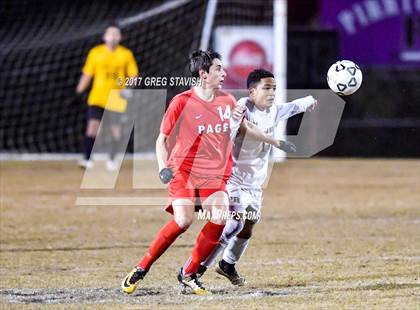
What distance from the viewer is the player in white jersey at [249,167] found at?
733cm

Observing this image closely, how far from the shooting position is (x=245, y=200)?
7367 mm

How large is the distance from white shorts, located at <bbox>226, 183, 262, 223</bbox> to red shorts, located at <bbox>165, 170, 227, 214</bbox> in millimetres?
392

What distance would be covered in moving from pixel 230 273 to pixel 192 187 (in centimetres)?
88

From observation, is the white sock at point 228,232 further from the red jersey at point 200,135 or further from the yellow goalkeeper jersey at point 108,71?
the yellow goalkeeper jersey at point 108,71

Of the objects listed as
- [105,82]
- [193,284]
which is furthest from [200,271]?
[105,82]

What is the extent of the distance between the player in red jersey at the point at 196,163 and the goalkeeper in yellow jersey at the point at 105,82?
28.8ft

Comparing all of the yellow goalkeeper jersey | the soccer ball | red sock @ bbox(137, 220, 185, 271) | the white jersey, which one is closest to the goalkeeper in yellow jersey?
the yellow goalkeeper jersey

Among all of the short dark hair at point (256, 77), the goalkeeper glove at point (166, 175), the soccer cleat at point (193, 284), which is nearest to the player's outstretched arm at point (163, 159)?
the goalkeeper glove at point (166, 175)

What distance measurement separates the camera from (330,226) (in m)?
10.7

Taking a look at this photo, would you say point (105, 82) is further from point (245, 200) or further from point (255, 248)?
point (245, 200)

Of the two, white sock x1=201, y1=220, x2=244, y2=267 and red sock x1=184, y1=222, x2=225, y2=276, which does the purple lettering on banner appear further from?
red sock x1=184, y1=222, x2=225, y2=276

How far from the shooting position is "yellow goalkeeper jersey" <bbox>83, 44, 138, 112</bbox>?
51.8 ft

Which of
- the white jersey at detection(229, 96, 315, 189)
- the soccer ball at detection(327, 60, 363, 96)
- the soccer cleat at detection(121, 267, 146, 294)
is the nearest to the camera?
the soccer cleat at detection(121, 267, 146, 294)

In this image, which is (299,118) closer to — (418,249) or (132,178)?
(132,178)
